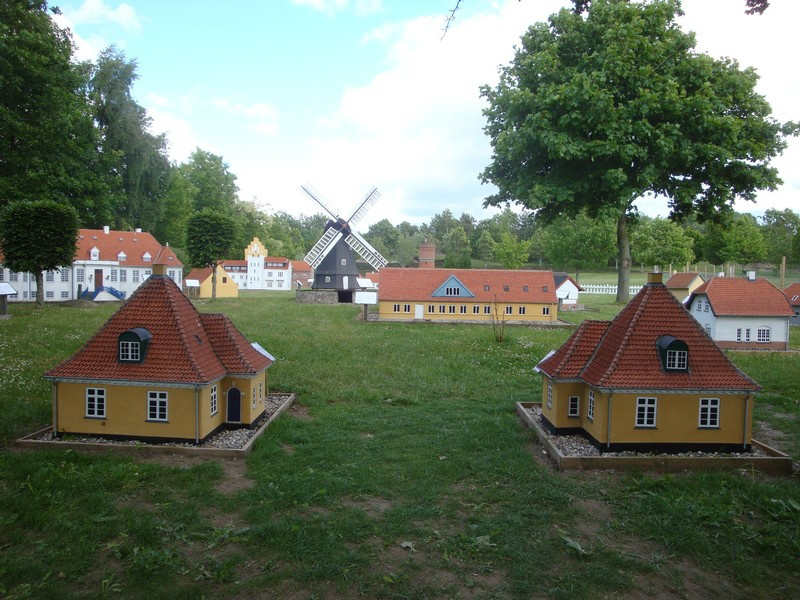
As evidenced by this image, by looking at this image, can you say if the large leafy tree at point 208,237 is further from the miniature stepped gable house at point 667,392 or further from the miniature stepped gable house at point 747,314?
the miniature stepped gable house at point 667,392

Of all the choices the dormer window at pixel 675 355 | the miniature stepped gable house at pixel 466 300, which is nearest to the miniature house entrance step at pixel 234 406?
the dormer window at pixel 675 355

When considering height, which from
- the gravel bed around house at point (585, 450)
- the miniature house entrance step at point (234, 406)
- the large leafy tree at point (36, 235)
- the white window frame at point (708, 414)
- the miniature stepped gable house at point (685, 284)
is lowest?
the gravel bed around house at point (585, 450)

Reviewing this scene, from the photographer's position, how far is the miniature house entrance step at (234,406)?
48.6 ft

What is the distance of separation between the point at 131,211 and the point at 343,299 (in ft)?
82.4

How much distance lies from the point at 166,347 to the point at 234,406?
7.93ft

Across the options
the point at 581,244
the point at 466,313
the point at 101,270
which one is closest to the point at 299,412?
the point at 466,313

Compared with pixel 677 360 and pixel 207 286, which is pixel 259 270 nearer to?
pixel 207 286

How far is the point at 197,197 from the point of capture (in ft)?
241

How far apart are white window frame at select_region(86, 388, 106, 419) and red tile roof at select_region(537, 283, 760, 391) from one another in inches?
433

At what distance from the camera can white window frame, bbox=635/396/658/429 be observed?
12.9 meters

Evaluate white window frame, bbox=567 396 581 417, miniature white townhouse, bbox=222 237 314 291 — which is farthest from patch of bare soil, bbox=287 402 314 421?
miniature white townhouse, bbox=222 237 314 291

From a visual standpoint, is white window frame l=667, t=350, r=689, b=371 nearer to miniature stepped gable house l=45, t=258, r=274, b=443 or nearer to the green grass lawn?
the green grass lawn

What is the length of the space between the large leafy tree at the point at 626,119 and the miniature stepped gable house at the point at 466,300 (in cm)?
1228

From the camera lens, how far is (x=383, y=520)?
9.51m
